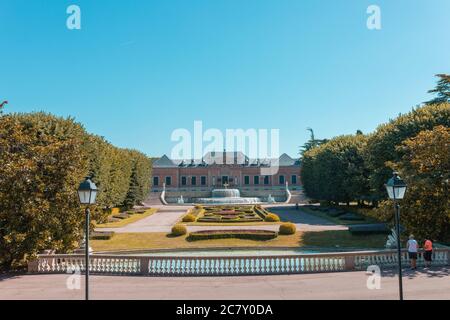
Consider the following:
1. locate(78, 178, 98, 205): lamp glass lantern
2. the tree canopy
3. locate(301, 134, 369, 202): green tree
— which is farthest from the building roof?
locate(78, 178, 98, 205): lamp glass lantern

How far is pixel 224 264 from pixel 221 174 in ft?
254

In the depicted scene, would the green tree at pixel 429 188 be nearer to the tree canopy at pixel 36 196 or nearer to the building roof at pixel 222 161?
the tree canopy at pixel 36 196

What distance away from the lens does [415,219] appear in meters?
19.6

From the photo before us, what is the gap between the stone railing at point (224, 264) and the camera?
16.2 meters

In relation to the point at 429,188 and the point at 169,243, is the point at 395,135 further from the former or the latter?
the point at 169,243

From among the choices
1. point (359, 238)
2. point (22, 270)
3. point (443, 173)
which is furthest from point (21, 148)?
point (359, 238)

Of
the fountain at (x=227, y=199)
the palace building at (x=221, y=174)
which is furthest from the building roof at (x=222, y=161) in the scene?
the fountain at (x=227, y=199)

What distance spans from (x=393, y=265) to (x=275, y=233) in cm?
1319

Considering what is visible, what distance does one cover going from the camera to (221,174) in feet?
308

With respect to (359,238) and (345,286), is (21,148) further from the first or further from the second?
(359,238)

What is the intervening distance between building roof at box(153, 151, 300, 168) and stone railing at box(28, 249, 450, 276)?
77.2 meters

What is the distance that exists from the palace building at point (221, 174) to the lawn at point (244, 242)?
6120 cm

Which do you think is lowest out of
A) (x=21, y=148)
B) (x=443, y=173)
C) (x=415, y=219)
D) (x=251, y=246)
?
(x=251, y=246)

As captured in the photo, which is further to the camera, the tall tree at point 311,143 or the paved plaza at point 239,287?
the tall tree at point 311,143
